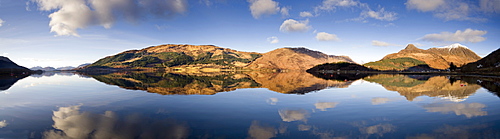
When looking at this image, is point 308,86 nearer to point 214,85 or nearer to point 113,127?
point 214,85

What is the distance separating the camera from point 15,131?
12758 mm

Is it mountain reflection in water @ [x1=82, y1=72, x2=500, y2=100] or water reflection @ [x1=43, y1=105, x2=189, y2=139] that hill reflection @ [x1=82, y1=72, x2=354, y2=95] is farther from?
water reflection @ [x1=43, y1=105, x2=189, y2=139]

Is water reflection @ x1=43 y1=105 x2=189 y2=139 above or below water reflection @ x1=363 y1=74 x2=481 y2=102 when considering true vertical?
above

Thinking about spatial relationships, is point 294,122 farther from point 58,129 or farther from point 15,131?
point 15,131

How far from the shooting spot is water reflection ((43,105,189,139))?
11945 mm

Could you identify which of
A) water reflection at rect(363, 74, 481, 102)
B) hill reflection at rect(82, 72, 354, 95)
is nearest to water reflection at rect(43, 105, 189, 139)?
hill reflection at rect(82, 72, 354, 95)

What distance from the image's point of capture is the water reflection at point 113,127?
11.9 meters

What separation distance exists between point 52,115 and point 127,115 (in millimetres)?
5804

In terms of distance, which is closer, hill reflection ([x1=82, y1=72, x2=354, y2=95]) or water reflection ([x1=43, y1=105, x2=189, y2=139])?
water reflection ([x1=43, y1=105, x2=189, y2=139])

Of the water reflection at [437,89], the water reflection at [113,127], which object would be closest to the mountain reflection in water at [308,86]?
the water reflection at [437,89]

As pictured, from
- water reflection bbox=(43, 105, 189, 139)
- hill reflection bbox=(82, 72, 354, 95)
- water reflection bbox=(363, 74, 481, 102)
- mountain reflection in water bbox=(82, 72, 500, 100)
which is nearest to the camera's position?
water reflection bbox=(43, 105, 189, 139)

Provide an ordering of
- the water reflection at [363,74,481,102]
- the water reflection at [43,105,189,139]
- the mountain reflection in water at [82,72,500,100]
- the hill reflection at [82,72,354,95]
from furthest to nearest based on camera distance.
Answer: the hill reflection at [82,72,354,95], the mountain reflection in water at [82,72,500,100], the water reflection at [363,74,481,102], the water reflection at [43,105,189,139]

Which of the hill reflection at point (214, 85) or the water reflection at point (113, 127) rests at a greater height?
the water reflection at point (113, 127)

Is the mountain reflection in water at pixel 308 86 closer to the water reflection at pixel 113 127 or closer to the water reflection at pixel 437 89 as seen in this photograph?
the water reflection at pixel 437 89
